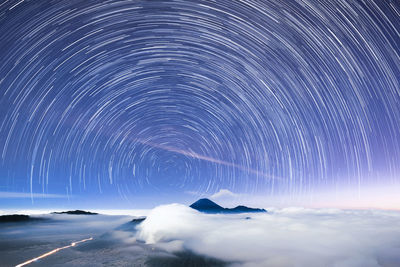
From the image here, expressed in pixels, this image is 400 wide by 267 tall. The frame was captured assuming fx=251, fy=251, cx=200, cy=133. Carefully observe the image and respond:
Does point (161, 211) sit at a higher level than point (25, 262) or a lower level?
higher

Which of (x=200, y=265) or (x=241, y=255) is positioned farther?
(x=241, y=255)

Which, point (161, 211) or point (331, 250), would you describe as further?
point (161, 211)

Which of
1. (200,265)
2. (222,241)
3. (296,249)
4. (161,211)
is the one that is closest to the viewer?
(200,265)

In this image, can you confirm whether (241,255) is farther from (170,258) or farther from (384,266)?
(384,266)

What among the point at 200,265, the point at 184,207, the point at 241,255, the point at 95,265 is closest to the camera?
the point at 95,265

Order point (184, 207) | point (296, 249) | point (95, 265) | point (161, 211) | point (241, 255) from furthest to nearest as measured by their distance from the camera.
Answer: point (184, 207), point (161, 211), point (296, 249), point (241, 255), point (95, 265)

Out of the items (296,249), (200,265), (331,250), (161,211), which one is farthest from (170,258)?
(161,211)

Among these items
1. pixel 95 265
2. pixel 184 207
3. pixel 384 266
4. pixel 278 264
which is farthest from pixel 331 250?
pixel 184 207

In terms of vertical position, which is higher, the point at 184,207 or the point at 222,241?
the point at 184,207

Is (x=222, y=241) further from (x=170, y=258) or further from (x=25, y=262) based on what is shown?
(x=25, y=262)
